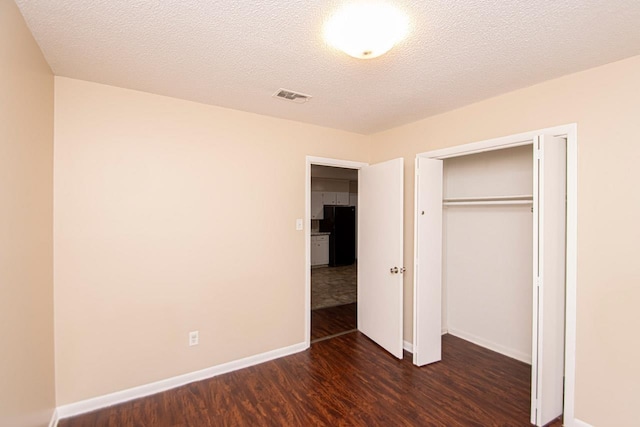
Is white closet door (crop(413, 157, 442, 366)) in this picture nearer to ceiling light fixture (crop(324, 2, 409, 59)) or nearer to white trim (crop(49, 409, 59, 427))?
ceiling light fixture (crop(324, 2, 409, 59))

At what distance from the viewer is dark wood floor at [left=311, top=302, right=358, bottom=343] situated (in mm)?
3652

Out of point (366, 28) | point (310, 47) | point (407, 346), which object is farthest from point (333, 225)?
point (366, 28)

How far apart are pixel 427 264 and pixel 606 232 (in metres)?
1.36

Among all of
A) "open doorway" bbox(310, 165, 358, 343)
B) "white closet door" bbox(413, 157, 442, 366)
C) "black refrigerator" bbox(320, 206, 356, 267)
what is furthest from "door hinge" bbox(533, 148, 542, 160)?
"black refrigerator" bbox(320, 206, 356, 267)

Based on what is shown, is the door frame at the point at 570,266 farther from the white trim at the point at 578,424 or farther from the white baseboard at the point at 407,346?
the white baseboard at the point at 407,346

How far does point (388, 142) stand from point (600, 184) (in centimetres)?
200

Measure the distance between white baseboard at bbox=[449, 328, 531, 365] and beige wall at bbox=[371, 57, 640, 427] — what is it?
3.31 ft

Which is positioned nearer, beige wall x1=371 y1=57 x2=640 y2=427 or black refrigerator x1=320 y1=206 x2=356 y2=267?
beige wall x1=371 y1=57 x2=640 y2=427

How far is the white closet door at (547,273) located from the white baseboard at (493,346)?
0.87 metres

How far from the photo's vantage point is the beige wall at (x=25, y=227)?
128 centimetres

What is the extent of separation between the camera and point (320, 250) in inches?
301

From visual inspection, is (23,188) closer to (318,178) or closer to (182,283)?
(182,283)

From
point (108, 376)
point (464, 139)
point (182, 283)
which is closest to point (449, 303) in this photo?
point (464, 139)

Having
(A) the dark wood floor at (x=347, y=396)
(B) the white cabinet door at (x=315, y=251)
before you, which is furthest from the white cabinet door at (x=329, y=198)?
(A) the dark wood floor at (x=347, y=396)
